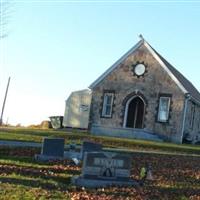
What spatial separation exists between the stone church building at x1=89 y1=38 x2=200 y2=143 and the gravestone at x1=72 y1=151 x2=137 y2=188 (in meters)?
25.3

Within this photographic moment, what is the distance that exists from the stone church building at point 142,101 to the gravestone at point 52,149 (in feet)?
65.2

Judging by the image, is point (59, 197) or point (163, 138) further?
point (163, 138)

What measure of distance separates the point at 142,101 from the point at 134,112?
1022 millimetres

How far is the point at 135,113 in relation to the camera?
152 ft

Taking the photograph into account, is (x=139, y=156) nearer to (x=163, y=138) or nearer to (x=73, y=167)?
(x=73, y=167)

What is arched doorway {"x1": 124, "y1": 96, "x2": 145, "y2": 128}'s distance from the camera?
46344 mm

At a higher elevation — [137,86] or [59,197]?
[137,86]

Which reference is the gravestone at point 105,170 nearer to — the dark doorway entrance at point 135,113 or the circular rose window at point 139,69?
the circular rose window at point 139,69

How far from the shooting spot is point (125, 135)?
4353 centimetres

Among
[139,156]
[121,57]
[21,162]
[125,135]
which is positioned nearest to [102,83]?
[121,57]

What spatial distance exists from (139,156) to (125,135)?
17.3 metres

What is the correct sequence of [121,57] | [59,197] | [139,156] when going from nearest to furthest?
[59,197], [139,156], [121,57]

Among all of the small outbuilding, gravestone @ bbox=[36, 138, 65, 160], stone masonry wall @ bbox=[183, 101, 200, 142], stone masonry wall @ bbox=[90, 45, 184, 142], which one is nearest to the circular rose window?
stone masonry wall @ bbox=[90, 45, 184, 142]

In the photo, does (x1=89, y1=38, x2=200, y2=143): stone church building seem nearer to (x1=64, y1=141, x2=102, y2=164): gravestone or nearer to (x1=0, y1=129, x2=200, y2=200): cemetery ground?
(x1=0, y1=129, x2=200, y2=200): cemetery ground
